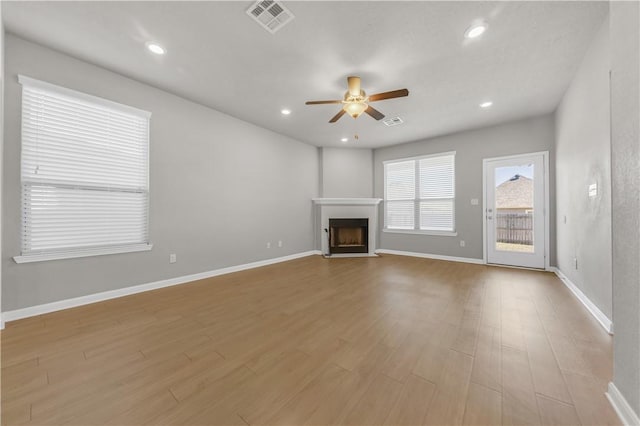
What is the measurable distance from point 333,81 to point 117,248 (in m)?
3.48

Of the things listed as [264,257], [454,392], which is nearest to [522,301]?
[454,392]

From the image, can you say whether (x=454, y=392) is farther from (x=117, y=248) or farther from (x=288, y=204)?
(x=288, y=204)

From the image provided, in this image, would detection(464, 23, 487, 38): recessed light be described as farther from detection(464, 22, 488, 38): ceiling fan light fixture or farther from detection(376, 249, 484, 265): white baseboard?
detection(376, 249, 484, 265): white baseboard

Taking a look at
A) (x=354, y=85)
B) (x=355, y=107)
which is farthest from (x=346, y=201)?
(x=354, y=85)

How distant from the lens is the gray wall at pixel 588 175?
2184 millimetres

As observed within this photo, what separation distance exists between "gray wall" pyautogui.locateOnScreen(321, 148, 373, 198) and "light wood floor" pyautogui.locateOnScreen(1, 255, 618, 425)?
363 cm

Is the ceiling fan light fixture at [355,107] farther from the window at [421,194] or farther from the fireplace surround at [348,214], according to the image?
the window at [421,194]

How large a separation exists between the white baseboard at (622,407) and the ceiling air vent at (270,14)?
10.9 ft

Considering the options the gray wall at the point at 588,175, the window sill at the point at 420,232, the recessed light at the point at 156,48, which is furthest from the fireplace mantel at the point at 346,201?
the recessed light at the point at 156,48

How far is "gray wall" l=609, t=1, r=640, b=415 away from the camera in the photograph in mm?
1122

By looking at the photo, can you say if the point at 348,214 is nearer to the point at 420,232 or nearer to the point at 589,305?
the point at 420,232

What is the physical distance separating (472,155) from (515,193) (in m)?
1.09

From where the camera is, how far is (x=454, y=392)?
1.34m

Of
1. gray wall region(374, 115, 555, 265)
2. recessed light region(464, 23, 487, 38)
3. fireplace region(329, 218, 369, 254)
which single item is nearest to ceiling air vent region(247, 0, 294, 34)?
recessed light region(464, 23, 487, 38)
